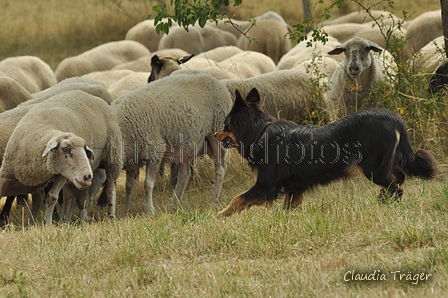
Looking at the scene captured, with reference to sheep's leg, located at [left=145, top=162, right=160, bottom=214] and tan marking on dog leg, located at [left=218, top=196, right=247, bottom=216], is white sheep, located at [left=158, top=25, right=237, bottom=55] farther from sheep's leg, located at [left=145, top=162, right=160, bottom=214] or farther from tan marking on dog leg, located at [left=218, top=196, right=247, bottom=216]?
tan marking on dog leg, located at [left=218, top=196, right=247, bottom=216]

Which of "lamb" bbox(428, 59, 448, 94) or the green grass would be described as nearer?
the green grass

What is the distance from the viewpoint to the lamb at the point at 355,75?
9961mm

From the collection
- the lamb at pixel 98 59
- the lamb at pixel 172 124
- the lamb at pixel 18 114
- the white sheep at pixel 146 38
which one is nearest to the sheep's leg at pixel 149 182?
the lamb at pixel 172 124

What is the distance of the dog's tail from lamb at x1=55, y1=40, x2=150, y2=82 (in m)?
13.4

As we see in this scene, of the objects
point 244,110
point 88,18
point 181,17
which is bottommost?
point 88,18

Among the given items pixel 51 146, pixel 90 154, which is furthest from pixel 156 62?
pixel 51 146

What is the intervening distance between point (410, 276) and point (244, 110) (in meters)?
2.88

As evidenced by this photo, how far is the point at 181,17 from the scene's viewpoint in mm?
8656

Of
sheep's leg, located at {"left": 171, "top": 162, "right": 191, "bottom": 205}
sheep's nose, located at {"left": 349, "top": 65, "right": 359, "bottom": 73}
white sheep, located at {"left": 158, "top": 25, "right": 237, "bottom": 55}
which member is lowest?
white sheep, located at {"left": 158, "top": 25, "right": 237, "bottom": 55}

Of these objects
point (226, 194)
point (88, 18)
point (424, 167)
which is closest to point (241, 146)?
point (424, 167)

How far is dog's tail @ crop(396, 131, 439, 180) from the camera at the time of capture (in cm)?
643

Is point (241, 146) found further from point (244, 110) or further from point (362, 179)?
point (362, 179)

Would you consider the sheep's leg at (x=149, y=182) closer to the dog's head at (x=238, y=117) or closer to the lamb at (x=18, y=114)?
the lamb at (x=18, y=114)

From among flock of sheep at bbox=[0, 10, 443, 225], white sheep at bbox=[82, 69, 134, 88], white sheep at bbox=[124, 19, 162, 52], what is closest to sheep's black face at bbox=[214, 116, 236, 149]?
flock of sheep at bbox=[0, 10, 443, 225]
